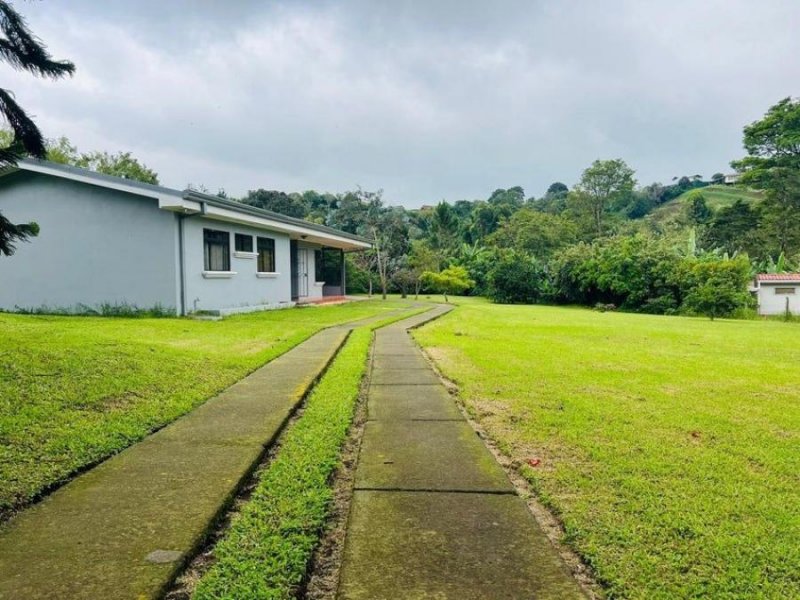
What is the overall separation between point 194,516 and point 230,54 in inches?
558

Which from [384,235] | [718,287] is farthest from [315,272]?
[718,287]

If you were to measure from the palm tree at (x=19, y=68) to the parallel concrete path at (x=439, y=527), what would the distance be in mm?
3907

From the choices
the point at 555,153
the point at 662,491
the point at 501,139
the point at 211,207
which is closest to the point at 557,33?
the point at 211,207

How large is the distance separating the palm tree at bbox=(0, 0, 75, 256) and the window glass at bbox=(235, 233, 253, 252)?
9.26 meters

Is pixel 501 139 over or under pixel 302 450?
over

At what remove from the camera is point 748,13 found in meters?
11.2

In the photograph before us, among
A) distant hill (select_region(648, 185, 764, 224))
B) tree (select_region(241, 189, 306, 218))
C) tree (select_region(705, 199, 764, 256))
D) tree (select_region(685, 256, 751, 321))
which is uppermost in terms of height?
distant hill (select_region(648, 185, 764, 224))

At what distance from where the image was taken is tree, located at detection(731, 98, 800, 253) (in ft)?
110

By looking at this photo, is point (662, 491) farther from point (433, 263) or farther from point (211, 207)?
point (433, 263)

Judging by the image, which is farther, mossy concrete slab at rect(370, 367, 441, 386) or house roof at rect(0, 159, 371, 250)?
house roof at rect(0, 159, 371, 250)

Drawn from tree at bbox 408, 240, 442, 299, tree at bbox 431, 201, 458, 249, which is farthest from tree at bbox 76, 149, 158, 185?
tree at bbox 431, 201, 458, 249

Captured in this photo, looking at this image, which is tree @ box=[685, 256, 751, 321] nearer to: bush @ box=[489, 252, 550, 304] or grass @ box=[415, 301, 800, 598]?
bush @ box=[489, 252, 550, 304]

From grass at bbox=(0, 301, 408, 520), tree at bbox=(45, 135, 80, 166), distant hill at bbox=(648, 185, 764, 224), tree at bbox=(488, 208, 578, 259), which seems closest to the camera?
grass at bbox=(0, 301, 408, 520)

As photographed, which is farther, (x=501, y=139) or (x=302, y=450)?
(x=501, y=139)
